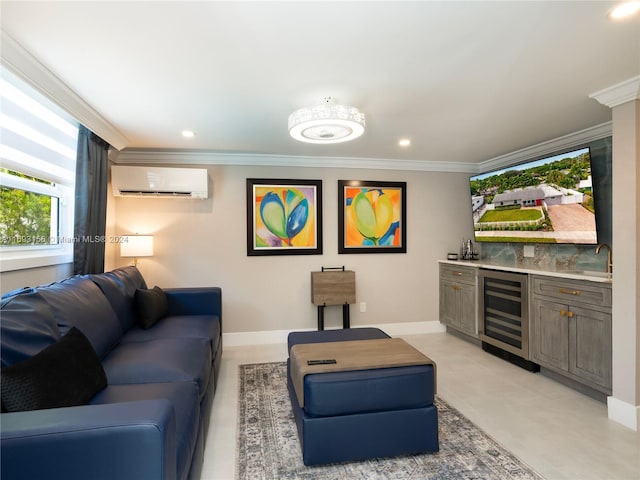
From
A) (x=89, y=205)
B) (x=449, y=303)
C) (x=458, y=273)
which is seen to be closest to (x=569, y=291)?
(x=458, y=273)

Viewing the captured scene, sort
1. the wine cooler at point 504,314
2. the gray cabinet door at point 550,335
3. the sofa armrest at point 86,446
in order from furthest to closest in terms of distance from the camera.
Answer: the wine cooler at point 504,314, the gray cabinet door at point 550,335, the sofa armrest at point 86,446

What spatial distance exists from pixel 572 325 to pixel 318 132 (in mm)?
2545

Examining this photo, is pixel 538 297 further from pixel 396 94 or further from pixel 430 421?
pixel 396 94

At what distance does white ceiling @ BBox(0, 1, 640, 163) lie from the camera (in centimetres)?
145

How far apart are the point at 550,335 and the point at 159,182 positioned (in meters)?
4.05

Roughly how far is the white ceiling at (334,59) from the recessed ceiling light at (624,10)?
0.04 meters

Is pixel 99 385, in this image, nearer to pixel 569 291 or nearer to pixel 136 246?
pixel 136 246

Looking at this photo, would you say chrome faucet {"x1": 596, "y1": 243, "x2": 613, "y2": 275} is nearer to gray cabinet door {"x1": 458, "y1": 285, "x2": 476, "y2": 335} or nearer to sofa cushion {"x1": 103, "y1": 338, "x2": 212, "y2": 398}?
gray cabinet door {"x1": 458, "y1": 285, "x2": 476, "y2": 335}

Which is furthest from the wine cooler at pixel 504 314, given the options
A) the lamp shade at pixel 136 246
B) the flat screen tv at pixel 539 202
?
the lamp shade at pixel 136 246

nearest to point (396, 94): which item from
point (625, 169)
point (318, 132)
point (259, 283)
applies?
point (318, 132)

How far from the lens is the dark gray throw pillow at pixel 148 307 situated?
267 centimetres

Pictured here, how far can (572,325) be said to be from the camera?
2.63 meters

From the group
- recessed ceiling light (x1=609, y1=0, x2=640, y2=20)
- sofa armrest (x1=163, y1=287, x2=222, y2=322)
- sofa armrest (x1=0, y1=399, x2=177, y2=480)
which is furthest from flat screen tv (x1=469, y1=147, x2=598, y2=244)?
sofa armrest (x1=0, y1=399, x2=177, y2=480)

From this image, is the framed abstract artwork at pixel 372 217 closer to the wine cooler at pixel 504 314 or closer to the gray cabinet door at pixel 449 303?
the gray cabinet door at pixel 449 303
